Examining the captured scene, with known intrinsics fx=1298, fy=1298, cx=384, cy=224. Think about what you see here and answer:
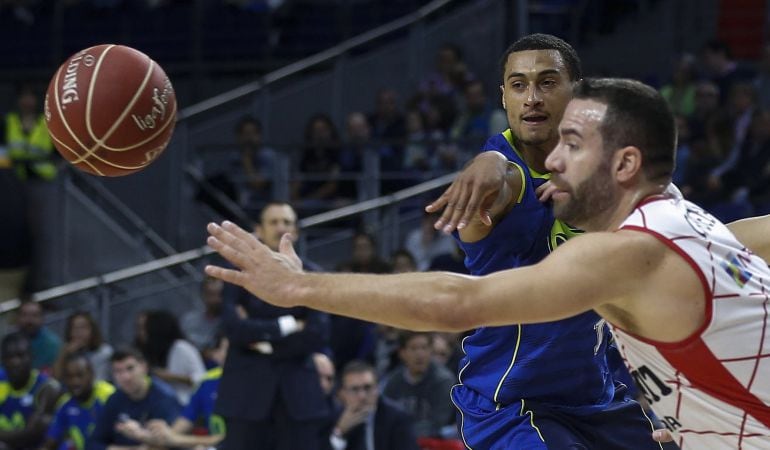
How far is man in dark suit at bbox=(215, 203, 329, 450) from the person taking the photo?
8211mm

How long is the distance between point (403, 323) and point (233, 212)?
8907mm

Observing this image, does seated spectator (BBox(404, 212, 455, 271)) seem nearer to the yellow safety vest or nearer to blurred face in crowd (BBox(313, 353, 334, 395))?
blurred face in crowd (BBox(313, 353, 334, 395))

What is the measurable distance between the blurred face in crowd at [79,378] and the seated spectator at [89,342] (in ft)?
1.99

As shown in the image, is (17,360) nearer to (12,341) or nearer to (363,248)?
(12,341)

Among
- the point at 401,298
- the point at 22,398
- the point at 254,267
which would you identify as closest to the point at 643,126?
the point at 401,298

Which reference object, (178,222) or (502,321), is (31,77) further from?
(502,321)

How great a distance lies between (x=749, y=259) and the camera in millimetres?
3418

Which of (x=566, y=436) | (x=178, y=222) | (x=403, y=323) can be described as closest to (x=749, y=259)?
(x=403, y=323)

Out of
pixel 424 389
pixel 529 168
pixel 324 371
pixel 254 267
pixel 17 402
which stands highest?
pixel 529 168

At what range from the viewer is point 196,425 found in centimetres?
961

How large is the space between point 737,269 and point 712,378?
0.94 feet

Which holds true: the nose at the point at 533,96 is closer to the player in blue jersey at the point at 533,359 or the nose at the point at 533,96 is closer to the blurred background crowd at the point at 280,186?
the player in blue jersey at the point at 533,359

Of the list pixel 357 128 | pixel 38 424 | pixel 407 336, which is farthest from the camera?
pixel 357 128

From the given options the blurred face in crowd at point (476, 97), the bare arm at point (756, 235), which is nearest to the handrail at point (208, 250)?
the blurred face in crowd at point (476, 97)
